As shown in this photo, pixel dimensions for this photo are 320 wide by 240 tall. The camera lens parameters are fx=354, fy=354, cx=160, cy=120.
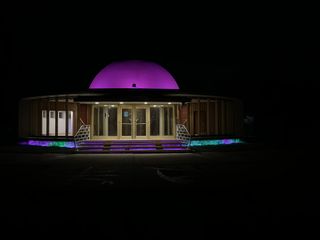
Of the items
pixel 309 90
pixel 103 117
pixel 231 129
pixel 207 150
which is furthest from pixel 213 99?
pixel 309 90

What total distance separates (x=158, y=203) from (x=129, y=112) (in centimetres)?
1683

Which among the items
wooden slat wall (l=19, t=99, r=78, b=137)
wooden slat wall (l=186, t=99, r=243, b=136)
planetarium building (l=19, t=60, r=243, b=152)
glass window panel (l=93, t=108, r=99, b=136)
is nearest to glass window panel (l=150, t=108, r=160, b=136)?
planetarium building (l=19, t=60, r=243, b=152)

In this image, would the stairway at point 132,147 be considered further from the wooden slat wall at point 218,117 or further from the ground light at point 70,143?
the wooden slat wall at point 218,117

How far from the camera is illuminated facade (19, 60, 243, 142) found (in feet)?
72.9

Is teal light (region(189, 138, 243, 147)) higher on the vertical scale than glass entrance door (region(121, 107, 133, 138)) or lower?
lower

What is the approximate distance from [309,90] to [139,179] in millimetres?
53230

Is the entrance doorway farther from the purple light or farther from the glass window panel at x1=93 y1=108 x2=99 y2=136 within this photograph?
the purple light

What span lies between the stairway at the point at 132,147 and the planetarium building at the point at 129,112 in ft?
1.51

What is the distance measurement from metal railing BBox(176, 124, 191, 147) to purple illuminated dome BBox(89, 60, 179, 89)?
367 centimetres

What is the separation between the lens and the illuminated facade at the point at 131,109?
2222 centimetres

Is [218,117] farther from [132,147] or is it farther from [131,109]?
[132,147]

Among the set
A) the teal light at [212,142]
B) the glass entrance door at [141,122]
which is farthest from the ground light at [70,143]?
the glass entrance door at [141,122]

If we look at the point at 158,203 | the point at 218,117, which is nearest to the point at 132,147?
the point at 218,117

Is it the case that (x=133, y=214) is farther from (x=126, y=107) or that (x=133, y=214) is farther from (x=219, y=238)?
(x=126, y=107)
